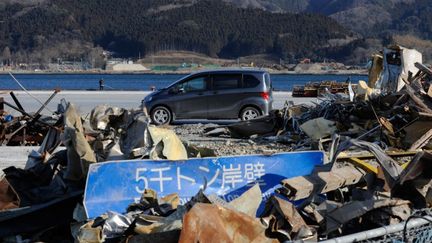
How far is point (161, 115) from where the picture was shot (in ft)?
70.7

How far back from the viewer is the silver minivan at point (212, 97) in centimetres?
2112

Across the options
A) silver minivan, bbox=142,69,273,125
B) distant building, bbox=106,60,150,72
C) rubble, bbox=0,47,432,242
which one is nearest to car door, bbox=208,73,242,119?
silver minivan, bbox=142,69,273,125

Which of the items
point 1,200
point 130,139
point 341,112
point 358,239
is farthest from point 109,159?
point 341,112

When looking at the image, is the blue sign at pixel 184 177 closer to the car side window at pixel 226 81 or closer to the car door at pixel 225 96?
the car door at pixel 225 96

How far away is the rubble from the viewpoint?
5211mm

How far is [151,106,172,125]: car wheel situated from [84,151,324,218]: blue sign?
14807mm

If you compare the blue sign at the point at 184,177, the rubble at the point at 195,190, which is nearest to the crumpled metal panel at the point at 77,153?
the rubble at the point at 195,190

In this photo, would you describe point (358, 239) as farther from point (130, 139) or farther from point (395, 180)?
point (130, 139)

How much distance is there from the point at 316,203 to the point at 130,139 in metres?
2.28

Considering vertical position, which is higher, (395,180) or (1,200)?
(395,180)

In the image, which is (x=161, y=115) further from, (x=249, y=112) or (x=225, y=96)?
(x=249, y=112)

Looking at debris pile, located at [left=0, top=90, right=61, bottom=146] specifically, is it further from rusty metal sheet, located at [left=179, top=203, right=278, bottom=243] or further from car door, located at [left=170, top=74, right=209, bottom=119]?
rusty metal sheet, located at [left=179, top=203, right=278, bottom=243]

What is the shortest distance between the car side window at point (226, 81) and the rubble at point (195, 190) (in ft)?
41.1

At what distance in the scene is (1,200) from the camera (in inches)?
270
